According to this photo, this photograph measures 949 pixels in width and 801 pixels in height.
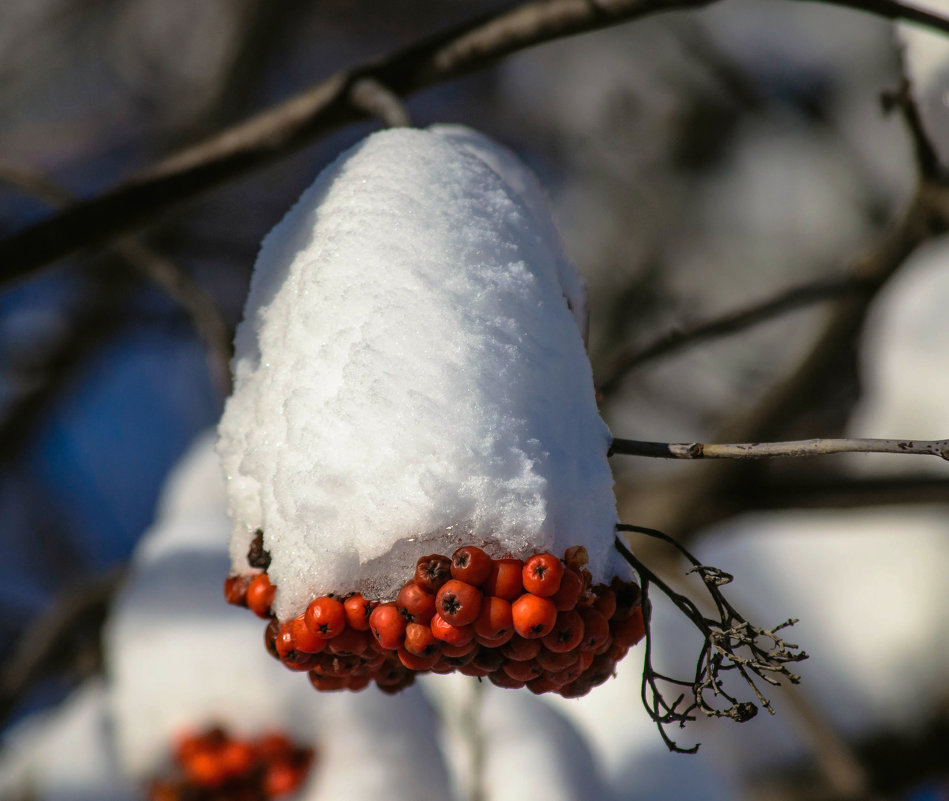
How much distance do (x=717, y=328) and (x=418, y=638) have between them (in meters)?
1.21

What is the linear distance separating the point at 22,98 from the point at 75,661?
14.6ft

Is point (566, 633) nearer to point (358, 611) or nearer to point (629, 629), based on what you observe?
point (629, 629)

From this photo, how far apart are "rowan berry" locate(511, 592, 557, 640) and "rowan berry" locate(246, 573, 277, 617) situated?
0.32 m

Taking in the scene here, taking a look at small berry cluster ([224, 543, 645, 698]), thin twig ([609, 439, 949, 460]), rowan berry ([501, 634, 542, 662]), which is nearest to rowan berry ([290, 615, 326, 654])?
small berry cluster ([224, 543, 645, 698])

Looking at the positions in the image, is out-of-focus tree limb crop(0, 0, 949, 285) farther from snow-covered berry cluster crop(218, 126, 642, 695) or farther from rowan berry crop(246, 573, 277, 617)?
rowan berry crop(246, 573, 277, 617)

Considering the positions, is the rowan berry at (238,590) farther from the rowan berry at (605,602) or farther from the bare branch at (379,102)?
the bare branch at (379,102)

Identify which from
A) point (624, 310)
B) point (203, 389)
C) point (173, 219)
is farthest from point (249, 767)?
point (203, 389)

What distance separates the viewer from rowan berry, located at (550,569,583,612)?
101 centimetres

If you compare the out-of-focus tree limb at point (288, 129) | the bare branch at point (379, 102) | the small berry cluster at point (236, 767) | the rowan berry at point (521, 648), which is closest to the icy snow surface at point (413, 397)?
the rowan berry at point (521, 648)

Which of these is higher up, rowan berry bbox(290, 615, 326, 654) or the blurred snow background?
rowan berry bbox(290, 615, 326, 654)

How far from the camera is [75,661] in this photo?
3502 mm

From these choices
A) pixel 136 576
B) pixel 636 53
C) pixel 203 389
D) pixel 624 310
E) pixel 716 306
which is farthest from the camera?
pixel 203 389

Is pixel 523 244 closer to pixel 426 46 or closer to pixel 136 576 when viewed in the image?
pixel 426 46

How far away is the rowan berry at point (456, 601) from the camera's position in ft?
3.26
